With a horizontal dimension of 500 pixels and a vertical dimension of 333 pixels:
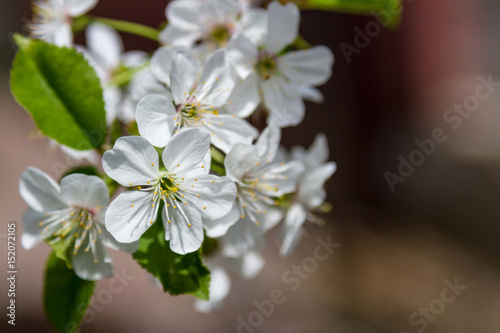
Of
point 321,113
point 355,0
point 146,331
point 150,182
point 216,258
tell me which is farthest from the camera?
point 321,113

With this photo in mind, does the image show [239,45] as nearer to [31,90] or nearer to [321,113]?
[31,90]

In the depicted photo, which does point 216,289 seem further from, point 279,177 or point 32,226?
point 32,226

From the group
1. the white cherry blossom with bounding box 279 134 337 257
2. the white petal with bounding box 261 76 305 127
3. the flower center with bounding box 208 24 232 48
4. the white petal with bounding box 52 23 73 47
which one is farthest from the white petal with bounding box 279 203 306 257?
the white petal with bounding box 52 23 73 47

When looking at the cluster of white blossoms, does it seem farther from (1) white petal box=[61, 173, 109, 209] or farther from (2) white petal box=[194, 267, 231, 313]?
(2) white petal box=[194, 267, 231, 313]

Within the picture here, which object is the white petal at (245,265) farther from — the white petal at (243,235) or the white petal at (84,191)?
the white petal at (84,191)

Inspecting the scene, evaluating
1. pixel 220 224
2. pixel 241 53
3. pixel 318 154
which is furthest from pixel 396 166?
pixel 220 224

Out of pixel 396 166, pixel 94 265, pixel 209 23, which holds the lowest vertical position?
pixel 396 166

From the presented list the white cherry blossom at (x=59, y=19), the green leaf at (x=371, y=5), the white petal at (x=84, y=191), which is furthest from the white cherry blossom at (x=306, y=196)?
the white cherry blossom at (x=59, y=19)

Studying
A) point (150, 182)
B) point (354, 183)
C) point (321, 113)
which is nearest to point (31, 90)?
point (150, 182)
